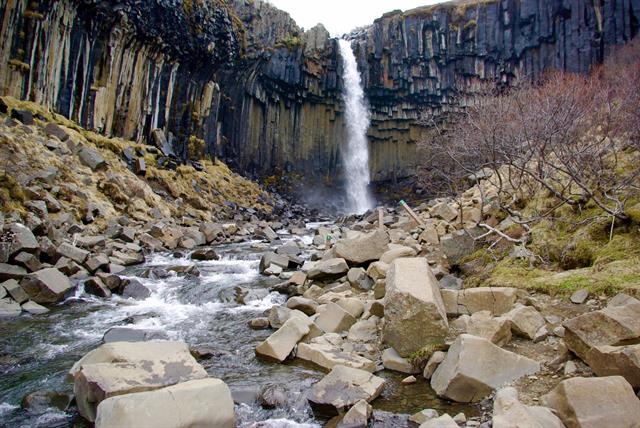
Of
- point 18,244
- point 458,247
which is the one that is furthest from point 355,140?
point 18,244

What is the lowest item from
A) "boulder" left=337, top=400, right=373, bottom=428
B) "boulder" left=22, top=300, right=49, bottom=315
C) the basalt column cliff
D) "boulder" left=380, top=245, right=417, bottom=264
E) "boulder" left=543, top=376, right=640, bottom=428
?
"boulder" left=22, top=300, right=49, bottom=315

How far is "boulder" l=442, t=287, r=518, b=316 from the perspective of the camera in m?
6.12

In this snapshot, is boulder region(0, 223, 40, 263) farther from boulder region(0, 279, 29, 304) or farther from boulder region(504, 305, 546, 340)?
boulder region(504, 305, 546, 340)

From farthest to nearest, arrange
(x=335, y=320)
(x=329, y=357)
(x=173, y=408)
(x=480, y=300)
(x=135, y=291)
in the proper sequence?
(x=135, y=291)
(x=335, y=320)
(x=480, y=300)
(x=329, y=357)
(x=173, y=408)

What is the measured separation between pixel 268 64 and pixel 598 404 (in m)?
39.2

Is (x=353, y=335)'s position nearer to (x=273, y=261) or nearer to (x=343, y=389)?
(x=343, y=389)

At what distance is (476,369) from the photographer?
4.43 metres

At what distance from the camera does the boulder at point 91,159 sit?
Answer: 63.9 ft

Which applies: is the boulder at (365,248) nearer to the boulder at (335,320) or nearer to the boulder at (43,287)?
the boulder at (335,320)

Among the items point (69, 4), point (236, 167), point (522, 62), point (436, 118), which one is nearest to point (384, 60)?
point (436, 118)

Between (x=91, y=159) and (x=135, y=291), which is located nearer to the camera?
(x=135, y=291)

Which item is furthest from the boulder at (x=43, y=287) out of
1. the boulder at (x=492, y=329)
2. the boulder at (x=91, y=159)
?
the boulder at (x=91, y=159)

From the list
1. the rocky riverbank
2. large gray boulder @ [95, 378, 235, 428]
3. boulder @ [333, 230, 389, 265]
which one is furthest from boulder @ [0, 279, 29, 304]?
boulder @ [333, 230, 389, 265]

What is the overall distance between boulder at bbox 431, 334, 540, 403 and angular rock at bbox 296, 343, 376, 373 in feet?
3.20
